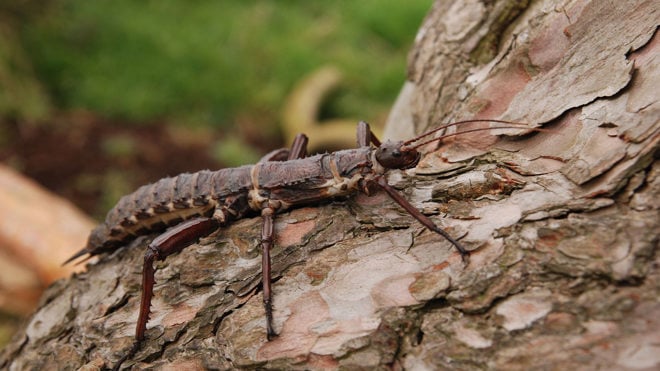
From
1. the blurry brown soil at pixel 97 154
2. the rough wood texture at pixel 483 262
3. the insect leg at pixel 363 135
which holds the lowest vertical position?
the rough wood texture at pixel 483 262

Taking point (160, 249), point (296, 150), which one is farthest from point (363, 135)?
point (160, 249)

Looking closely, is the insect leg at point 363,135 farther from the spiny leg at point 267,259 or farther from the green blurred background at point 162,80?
the green blurred background at point 162,80

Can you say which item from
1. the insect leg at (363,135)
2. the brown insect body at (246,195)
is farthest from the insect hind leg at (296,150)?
the insect leg at (363,135)

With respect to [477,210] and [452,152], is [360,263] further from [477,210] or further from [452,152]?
[452,152]

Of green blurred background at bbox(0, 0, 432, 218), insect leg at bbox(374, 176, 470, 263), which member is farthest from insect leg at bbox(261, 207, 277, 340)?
green blurred background at bbox(0, 0, 432, 218)

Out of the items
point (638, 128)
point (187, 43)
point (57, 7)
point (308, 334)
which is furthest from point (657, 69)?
point (57, 7)

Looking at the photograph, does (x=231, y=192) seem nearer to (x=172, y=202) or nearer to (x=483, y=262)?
(x=172, y=202)
